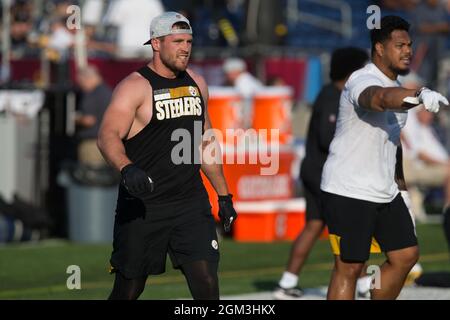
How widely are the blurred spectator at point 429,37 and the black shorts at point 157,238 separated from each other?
45.7 ft

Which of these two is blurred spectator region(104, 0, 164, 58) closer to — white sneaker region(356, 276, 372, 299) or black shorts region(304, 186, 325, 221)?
black shorts region(304, 186, 325, 221)

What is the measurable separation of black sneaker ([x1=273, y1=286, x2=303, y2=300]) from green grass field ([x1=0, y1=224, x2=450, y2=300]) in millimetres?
597

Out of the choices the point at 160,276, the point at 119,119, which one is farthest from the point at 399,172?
the point at 160,276

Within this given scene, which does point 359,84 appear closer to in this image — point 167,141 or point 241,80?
point 167,141

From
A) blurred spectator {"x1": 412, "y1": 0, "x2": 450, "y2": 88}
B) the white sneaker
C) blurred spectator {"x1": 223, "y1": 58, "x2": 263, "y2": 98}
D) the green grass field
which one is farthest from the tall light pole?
the white sneaker

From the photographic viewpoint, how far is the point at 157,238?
7934 millimetres

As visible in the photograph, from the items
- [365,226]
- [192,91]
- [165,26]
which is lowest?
[365,226]

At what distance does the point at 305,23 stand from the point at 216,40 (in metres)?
4.29

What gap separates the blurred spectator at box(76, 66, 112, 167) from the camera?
15938 millimetres

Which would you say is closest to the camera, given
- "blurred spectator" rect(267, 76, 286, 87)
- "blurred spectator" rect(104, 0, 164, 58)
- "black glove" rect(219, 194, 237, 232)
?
"black glove" rect(219, 194, 237, 232)

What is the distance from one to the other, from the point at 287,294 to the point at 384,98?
12.0ft

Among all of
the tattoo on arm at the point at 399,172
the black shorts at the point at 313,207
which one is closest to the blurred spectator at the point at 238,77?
the black shorts at the point at 313,207
